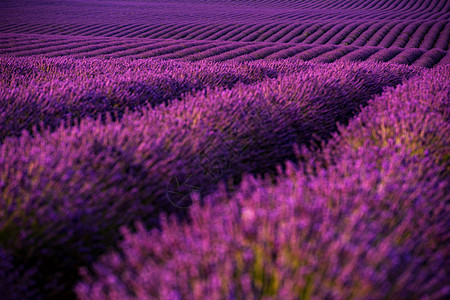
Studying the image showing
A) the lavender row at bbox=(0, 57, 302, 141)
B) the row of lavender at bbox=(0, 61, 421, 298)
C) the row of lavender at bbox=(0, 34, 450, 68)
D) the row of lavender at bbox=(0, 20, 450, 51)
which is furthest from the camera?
the row of lavender at bbox=(0, 20, 450, 51)

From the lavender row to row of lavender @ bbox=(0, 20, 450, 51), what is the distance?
522 inches

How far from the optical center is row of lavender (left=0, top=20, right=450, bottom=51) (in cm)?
1772

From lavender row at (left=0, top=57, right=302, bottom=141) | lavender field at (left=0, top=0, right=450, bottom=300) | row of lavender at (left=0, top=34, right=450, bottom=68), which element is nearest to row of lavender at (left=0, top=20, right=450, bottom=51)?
row of lavender at (left=0, top=34, right=450, bottom=68)

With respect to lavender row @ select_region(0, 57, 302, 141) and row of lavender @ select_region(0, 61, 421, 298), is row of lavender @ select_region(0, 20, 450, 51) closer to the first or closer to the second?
lavender row @ select_region(0, 57, 302, 141)

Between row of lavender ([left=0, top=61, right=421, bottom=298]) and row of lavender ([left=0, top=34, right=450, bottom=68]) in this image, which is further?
row of lavender ([left=0, top=34, right=450, bottom=68])

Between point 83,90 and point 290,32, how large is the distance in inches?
722

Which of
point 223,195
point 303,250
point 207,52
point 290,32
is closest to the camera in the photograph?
point 303,250

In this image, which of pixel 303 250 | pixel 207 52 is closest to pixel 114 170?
pixel 303 250

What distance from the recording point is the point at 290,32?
2003 centimetres

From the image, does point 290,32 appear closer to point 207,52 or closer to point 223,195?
point 207,52

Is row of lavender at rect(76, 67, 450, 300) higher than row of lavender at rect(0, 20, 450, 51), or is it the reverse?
row of lavender at rect(0, 20, 450, 51)

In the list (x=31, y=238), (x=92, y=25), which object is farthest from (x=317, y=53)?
(x=92, y=25)

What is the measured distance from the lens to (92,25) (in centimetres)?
2302

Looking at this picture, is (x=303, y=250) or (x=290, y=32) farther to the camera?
(x=290, y=32)
